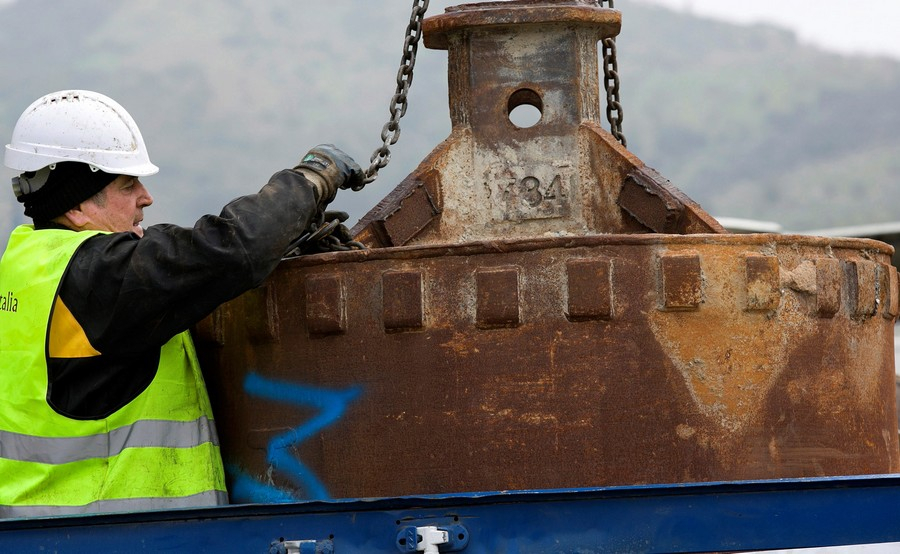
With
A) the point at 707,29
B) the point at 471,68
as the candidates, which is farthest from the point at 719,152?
the point at 471,68

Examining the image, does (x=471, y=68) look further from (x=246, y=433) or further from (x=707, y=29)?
(x=707, y=29)

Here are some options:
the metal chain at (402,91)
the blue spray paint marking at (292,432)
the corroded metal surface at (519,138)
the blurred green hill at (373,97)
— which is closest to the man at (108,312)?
the blue spray paint marking at (292,432)

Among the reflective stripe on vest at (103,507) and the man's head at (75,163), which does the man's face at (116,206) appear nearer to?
the man's head at (75,163)

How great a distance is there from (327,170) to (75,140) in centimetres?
76

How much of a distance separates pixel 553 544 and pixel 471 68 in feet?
7.14

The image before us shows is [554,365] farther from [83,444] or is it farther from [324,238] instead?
[83,444]

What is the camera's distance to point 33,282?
3.85 metres

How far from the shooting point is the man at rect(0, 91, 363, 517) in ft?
12.0

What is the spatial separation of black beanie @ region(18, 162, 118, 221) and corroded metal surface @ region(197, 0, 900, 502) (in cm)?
54

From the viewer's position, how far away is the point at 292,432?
3.99 m

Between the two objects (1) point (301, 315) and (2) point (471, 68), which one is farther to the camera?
(2) point (471, 68)

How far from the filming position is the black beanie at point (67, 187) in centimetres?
408

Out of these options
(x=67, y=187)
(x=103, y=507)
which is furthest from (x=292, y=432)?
(x=67, y=187)

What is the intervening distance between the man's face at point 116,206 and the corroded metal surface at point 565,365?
54cm
